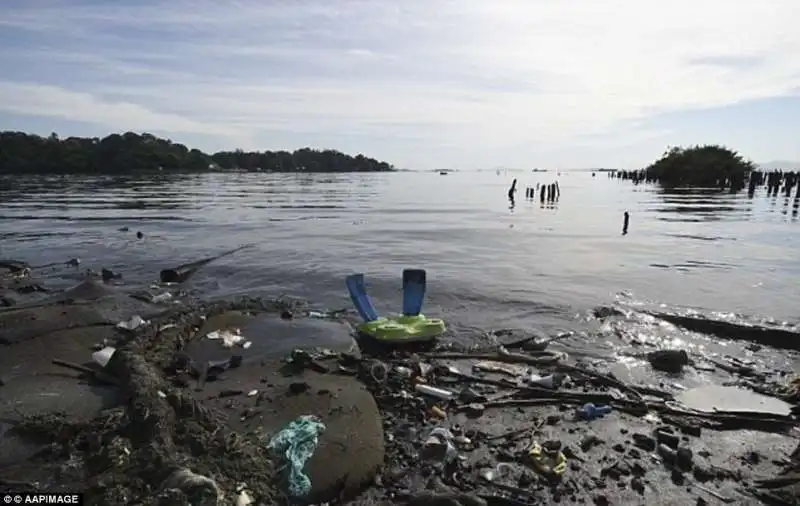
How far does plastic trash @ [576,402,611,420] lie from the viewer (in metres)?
7.16

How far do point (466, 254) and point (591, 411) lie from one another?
15693 mm

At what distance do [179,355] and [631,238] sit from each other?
25617 millimetres

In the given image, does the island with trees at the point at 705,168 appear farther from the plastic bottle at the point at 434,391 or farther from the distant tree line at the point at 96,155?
the distant tree line at the point at 96,155

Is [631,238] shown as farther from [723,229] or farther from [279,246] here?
[279,246]

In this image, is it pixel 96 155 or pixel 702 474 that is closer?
pixel 702 474

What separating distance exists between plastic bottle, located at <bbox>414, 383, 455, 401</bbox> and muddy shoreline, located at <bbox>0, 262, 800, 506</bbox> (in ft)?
0.21

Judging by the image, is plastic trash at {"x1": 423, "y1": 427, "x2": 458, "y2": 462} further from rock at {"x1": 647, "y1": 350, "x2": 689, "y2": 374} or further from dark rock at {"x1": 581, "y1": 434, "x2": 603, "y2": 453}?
rock at {"x1": 647, "y1": 350, "x2": 689, "y2": 374}

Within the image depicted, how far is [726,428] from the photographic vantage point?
6.98 m

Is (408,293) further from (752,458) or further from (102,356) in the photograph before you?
(752,458)

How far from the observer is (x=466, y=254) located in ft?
74.6

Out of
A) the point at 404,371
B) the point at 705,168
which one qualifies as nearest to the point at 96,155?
the point at 705,168

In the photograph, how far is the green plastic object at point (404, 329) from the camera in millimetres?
9758

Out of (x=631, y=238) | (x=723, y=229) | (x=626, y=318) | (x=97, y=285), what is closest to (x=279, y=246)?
(x=97, y=285)

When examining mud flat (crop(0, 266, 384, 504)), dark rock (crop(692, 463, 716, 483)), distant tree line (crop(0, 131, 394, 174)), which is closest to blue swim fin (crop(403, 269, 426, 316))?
mud flat (crop(0, 266, 384, 504))
